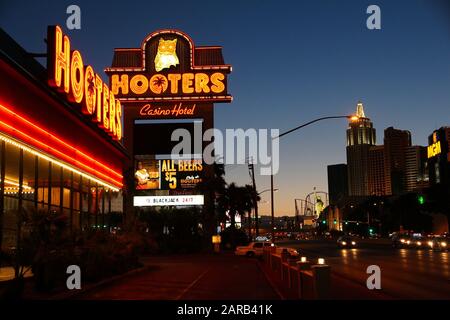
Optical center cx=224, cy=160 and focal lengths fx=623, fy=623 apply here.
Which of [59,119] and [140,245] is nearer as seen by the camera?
[59,119]

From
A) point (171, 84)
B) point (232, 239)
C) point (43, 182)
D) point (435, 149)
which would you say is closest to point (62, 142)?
point (43, 182)

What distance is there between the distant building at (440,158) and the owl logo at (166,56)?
75744mm

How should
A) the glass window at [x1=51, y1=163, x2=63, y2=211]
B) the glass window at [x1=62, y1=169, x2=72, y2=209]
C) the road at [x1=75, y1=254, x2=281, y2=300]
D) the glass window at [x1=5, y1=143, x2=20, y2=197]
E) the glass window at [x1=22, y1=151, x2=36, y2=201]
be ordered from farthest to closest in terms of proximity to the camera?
1. the glass window at [x1=62, y1=169, x2=72, y2=209]
2. the glass window at [x1=51, y1=163, x2=63, y2=211]
3. the glass window at [x1=22, y1=151, x2=36, y2=201]
4. the glass window at [x1=5, y1=143, x2=20, y2=197]
5. the road at [x1=75, y1=254, x2=281, y2=300]

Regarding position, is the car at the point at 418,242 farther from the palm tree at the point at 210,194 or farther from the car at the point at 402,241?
the palm tree at the point at 210,194

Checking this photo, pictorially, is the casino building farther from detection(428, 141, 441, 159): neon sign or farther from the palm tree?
detection(428, 141, 441, 159): neon sign

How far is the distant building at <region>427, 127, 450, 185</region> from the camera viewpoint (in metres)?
123

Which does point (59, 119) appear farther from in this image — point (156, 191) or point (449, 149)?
point (449, 149)

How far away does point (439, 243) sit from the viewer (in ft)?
188

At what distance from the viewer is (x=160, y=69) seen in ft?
197

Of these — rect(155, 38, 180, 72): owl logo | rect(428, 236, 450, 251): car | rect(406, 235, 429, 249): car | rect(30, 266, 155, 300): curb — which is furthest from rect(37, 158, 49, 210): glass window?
rect(406, 235, 429, 249): car

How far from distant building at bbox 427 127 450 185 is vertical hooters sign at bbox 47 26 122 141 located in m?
101

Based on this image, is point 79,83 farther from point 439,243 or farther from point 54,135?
point 439,243

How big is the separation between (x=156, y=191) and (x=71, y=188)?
33.8 m
